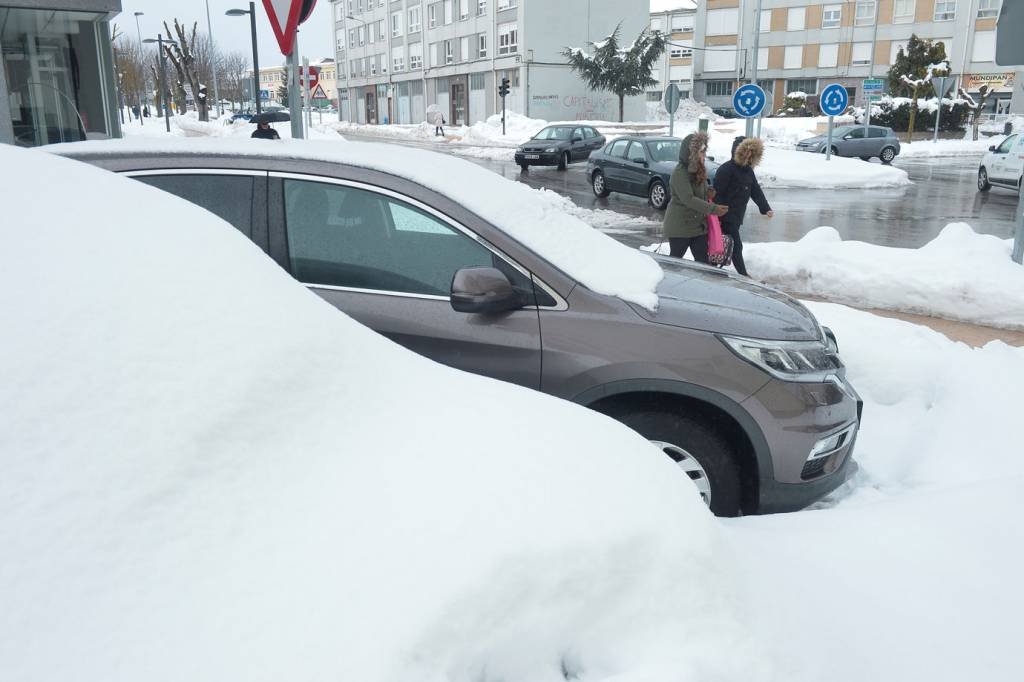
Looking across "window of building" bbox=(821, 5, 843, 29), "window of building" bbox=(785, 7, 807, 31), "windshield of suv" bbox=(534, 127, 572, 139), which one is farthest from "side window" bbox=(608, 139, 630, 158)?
"window of building" bbox=(785, 7, 807, 31)

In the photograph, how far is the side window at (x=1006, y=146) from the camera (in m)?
20.9

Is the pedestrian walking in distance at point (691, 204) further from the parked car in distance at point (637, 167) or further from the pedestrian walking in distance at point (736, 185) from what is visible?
the parked car in distance at point (637, 167)

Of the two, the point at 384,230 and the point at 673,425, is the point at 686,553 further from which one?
the point at 384,230

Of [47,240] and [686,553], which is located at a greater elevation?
[47,240]

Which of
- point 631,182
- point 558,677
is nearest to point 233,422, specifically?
point 558,677

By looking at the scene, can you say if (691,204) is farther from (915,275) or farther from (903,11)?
(903,11)

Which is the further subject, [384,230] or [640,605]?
[384,230]

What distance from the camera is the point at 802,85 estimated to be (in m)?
67.5

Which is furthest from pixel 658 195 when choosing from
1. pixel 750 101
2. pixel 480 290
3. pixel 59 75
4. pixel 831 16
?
pixel 831 16

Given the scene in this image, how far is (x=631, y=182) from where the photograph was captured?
748 inches

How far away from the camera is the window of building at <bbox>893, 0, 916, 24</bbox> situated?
6151 centimetres

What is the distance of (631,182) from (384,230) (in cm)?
1613

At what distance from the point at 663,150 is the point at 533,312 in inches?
652

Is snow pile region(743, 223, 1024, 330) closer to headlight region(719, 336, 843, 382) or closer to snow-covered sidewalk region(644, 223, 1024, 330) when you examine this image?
snow-covered sidewalk region(644, 223, 1024, 330)
